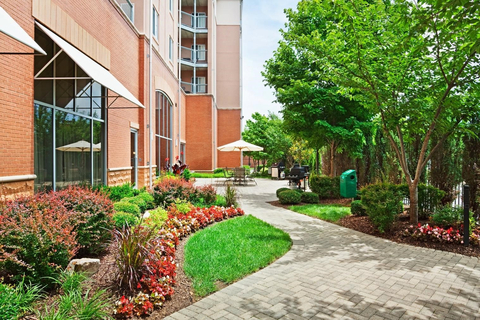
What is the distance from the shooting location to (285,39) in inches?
568

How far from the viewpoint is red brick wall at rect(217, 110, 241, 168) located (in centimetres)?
3616

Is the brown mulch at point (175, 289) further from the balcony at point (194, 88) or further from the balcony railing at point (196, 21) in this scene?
the balcony railing at point (196, 21)

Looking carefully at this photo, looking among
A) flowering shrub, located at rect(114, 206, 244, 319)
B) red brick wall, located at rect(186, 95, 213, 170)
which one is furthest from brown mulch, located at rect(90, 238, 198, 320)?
red brick wall, located at rect(186, 95, 213, 170)

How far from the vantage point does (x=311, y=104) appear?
13594 millimetres

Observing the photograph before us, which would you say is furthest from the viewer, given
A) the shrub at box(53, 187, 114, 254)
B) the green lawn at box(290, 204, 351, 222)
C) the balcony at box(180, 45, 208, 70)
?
the balcony at box(180, 45, 208, 70)

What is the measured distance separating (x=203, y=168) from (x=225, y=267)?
2746 centimetres

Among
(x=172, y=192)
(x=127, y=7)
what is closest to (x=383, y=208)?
(x=172, y=192)

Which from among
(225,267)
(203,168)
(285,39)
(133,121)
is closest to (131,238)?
(225,267)

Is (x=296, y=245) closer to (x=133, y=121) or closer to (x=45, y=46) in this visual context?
(x=45, y=46)

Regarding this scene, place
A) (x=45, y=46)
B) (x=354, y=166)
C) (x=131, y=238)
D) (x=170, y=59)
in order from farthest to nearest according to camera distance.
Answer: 1. (x=170, y=59)
2. (x=354, y=166)
3. (x=45, y=46)
4. (x=131, y=238)

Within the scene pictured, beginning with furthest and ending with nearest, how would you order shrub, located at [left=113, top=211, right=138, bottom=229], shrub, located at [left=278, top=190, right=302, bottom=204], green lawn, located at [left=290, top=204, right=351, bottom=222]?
shrub, located at [left=278, top=190, right=302, bottom=204]
green lawn, located at [left=290, top=204, right=351, bottom=222]
shrub, located at [left=113, top=211, right=138, bottom=229]

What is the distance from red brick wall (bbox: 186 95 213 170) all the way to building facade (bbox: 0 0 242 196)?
5.50 metres

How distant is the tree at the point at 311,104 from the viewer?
43.4 ft

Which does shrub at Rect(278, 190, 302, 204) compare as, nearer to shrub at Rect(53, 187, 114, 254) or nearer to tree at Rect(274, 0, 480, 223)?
tree at Rect(274, 0, 480, 223)
